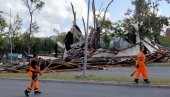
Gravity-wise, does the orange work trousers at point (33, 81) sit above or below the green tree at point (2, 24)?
below

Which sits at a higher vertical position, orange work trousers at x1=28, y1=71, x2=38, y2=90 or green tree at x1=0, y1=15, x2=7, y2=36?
green tree at x1=0, y1=15, x2=7, y2=36

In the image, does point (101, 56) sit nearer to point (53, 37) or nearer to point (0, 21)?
point (0, 21)

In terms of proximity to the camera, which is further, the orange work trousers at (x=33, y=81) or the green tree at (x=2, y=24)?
the green tree at (x=2, y=24)

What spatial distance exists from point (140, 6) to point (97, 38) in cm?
1186

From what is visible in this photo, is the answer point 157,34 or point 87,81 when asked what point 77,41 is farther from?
point 87,81

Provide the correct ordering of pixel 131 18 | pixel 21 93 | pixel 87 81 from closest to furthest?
pixel 21 93, pixel 87 81, pixel 131 18

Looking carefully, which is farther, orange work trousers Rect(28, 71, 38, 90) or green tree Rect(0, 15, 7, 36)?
green tree Rect(0, 15, 7, 36)

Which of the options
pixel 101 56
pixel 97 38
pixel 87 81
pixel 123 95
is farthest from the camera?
pixel 97 38

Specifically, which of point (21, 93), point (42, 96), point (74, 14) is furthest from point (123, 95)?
point (74, 14)

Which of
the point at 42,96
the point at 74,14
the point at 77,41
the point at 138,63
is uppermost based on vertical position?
the point at 74,14

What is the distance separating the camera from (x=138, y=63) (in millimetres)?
18859

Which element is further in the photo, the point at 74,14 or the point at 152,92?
the point at 74,14

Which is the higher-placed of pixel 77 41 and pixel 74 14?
pixel 74 14

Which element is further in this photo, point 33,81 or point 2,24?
point 2,24
